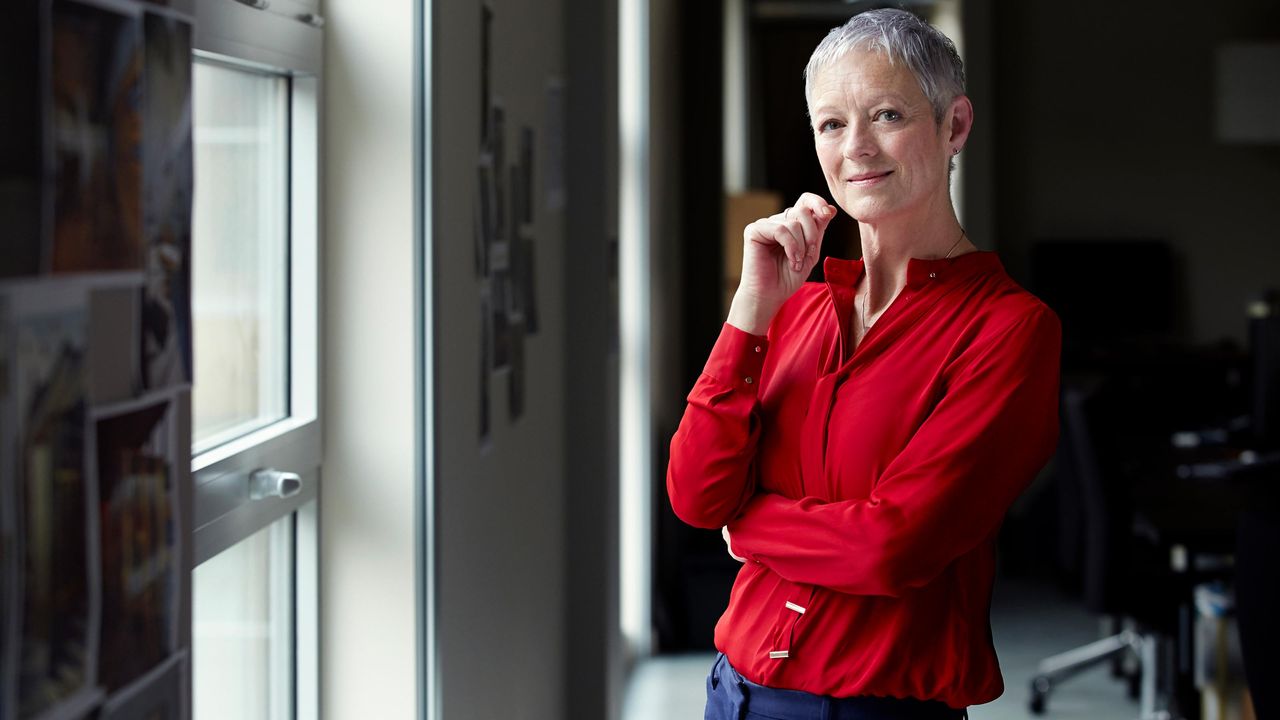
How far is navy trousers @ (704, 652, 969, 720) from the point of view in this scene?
148cm

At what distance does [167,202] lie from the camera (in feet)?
4.00

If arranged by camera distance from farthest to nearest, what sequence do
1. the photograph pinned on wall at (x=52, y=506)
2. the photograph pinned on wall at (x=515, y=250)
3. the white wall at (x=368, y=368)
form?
the photograph pinned on wall at (x=515, y=250), the white wall at (x=368, y=368), the photograph pinned on wall at (x=52, y=506)

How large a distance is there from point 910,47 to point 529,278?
1.78m

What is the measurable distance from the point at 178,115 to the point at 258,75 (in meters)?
0.59

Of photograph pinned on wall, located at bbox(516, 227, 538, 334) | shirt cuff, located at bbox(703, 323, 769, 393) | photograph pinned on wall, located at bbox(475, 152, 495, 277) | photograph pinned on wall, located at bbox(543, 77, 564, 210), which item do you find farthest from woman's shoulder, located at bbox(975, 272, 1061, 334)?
photograph pinned on wall, located at bbox(543, 77, 564, 210)

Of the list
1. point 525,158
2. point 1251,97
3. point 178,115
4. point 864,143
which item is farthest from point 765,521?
point 1251,97

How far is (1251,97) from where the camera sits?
730cm

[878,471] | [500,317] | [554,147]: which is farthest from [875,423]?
[554,147]

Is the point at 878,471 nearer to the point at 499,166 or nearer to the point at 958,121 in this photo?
the point at 958,121

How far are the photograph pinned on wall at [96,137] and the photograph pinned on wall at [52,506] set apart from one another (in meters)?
0.05

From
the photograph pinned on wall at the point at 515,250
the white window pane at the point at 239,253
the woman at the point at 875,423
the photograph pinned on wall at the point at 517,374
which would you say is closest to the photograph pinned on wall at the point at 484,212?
the photograph pinned on wall at the point at 515,250

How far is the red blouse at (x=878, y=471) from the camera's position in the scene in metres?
1.41

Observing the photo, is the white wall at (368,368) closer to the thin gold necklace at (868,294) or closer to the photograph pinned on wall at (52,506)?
the thin gold necklace at (868,294)

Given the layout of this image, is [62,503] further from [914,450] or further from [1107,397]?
[1107,397]
